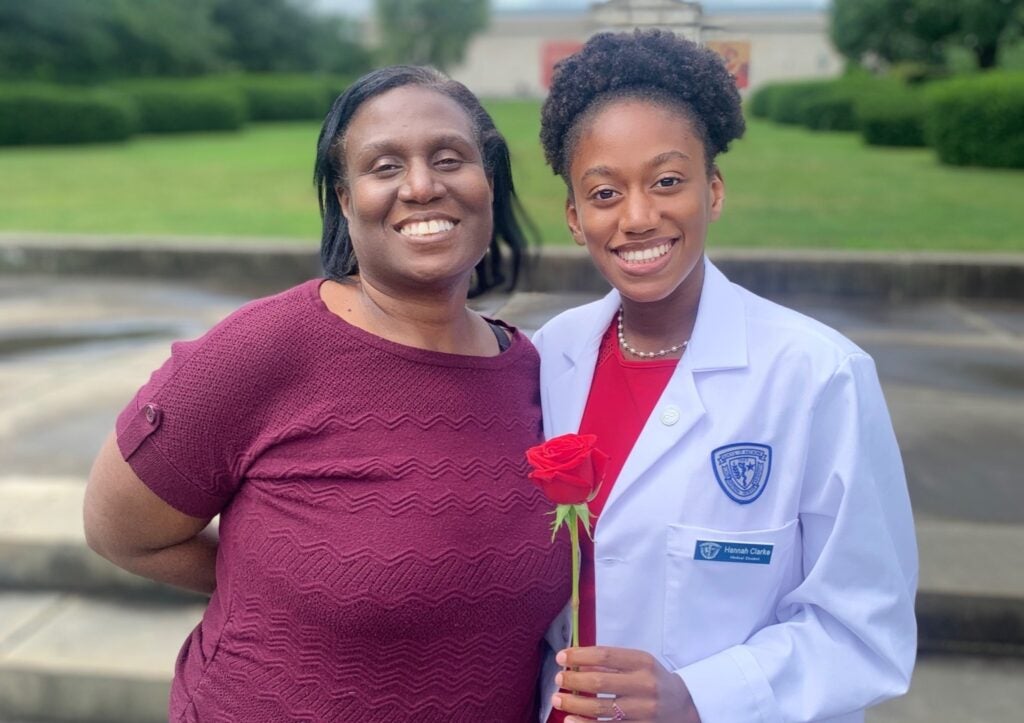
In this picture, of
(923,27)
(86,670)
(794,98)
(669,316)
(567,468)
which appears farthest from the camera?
(794,98)

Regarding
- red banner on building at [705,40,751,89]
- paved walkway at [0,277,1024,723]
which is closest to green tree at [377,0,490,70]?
paved walkway at [0,277,1024,723]

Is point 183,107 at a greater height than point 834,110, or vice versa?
point 183,107

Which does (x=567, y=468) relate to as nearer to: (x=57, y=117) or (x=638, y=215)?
(x=638, y=215)

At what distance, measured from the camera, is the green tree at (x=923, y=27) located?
25.5m

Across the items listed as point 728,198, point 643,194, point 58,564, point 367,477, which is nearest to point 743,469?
point 643,194

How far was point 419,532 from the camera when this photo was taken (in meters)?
1.71

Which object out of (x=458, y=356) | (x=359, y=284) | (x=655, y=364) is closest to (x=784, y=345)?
(x=655, y=364)

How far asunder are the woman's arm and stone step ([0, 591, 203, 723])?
5.04 feet

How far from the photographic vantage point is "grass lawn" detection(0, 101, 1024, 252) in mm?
10078

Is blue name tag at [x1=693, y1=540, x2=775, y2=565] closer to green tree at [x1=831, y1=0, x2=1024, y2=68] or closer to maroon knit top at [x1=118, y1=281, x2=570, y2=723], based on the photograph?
maroon knit top at [x1=118, y1=281, x2=570, y2=723]

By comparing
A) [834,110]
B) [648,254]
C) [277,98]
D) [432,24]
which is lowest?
[834,110]

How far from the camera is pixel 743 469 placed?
5.49 ft

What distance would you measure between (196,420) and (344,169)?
0.51 meters

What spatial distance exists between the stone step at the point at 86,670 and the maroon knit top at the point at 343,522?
179 cm
